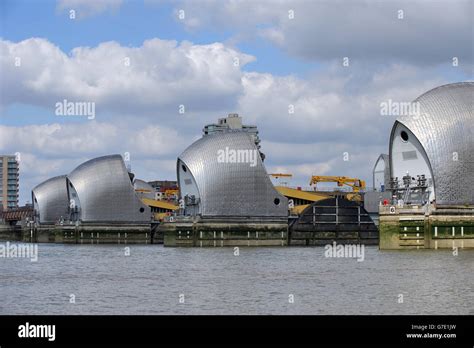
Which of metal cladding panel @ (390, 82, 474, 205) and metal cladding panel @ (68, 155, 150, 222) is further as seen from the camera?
metal cladding panel @ (68, 155, 150, 222)

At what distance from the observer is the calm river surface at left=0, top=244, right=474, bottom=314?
3638cm

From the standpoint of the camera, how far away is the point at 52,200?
14275 centimetres

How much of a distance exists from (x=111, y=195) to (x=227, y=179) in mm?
26347

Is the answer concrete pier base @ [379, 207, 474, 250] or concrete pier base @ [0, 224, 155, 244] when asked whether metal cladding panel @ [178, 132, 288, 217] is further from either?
concrete pier base @ [379, 207, 474, 250]

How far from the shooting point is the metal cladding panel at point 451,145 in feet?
246

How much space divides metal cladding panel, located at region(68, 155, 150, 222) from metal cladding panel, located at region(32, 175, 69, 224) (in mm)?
20207

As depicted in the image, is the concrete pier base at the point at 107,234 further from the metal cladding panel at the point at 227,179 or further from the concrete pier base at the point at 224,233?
the metal cladding panel at the point at 227,179

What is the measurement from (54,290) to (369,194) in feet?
246

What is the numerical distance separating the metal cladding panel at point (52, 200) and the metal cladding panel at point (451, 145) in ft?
247

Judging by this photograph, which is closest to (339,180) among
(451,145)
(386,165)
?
(386,165)

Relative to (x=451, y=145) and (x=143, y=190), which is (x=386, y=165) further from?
(x=451, y=145)

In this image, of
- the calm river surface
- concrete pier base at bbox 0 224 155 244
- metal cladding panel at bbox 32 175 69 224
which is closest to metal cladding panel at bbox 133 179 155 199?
metal cladding panel at bbox 32 175 69 224

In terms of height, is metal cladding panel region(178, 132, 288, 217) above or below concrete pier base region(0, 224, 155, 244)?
above
